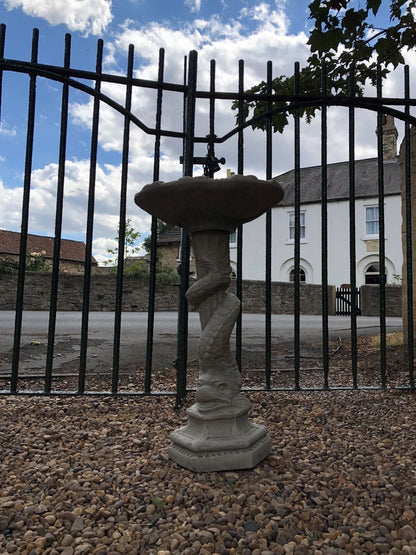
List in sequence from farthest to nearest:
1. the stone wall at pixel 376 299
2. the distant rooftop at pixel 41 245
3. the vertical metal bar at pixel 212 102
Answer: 1. the distant rooftop at pixel 41 245
2. the stone wall at pixel 376 299
3. the vertical metal bar at pixel 212 102

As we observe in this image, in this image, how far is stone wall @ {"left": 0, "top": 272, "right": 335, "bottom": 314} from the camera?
1553 cm

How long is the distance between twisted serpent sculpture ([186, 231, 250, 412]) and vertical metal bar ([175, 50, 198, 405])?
734 mm

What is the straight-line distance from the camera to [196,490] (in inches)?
68.8

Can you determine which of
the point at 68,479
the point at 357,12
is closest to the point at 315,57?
the point at 357,12

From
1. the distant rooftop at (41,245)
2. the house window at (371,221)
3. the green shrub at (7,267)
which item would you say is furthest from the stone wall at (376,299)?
the distant rooftop at (41,245)

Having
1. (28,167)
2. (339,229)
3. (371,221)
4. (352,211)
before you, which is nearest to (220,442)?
(352,211)

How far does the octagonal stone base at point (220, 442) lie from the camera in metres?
1.96

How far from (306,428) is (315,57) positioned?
11.0ft

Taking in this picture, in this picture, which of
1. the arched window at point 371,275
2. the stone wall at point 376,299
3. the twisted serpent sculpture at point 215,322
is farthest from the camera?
the arched window at point 371,275

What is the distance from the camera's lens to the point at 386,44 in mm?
3611

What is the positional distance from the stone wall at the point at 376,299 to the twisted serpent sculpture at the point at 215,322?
17227 mm

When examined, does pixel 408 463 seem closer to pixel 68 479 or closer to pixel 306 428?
pixel 306 428

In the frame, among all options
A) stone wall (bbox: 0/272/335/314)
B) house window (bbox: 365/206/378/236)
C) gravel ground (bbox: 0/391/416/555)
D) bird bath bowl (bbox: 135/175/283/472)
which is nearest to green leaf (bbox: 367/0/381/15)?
bird bath bowl (bbox: 135/175/283/472)

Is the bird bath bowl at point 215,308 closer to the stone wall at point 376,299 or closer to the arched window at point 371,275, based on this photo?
the stone wall at point 376,299
